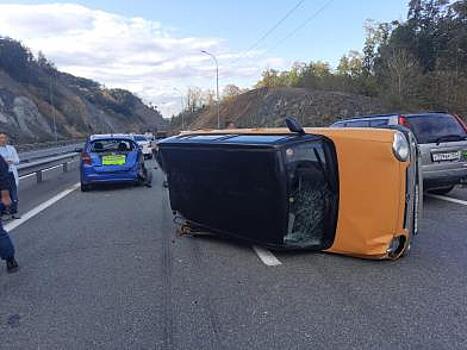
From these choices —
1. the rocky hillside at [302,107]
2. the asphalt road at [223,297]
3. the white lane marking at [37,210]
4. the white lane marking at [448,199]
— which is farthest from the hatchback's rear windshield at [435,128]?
the rocky hillside at [302,107]

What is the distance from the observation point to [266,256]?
5.86m

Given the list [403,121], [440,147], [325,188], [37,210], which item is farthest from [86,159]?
[325,188]

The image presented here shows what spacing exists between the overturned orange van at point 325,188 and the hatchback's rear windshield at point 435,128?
3582mm

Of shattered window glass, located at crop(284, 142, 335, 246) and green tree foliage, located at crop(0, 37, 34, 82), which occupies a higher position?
green tree foliage, located at crop(0, 37, 34, 82)

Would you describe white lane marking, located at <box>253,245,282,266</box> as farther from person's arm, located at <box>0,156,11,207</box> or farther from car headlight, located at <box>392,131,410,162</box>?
person's arm, located at <box>0,156,11,207</box>

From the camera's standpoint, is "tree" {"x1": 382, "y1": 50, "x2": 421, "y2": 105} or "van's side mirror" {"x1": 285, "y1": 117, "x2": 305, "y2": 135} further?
"tree" {"x1": 382, "y1": 50, "x2": 421, "y2": 105}

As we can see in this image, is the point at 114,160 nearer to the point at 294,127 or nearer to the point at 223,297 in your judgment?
the point at 294,127

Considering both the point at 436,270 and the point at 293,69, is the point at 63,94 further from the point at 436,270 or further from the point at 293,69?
the point at 436,270

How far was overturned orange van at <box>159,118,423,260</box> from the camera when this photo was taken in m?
5.21

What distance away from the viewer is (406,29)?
6159 cm

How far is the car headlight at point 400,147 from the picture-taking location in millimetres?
5125

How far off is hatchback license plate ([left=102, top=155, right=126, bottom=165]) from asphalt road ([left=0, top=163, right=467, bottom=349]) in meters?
6.17

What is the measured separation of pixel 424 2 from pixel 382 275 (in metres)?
65.6

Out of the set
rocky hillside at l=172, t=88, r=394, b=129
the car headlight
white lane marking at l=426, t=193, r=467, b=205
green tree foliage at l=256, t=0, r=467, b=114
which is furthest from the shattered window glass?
rocky hillside at l=172, t=88, r=394, b=129
